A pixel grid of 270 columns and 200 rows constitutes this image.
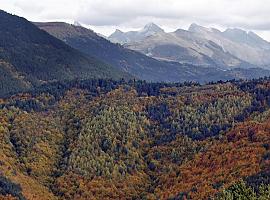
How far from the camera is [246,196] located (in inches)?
4313

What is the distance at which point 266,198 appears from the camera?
11019 centimetres

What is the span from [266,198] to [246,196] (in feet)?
15.0

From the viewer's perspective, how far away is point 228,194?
375ft

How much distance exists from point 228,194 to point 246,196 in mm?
5696

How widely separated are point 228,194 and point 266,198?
8.60 meters
